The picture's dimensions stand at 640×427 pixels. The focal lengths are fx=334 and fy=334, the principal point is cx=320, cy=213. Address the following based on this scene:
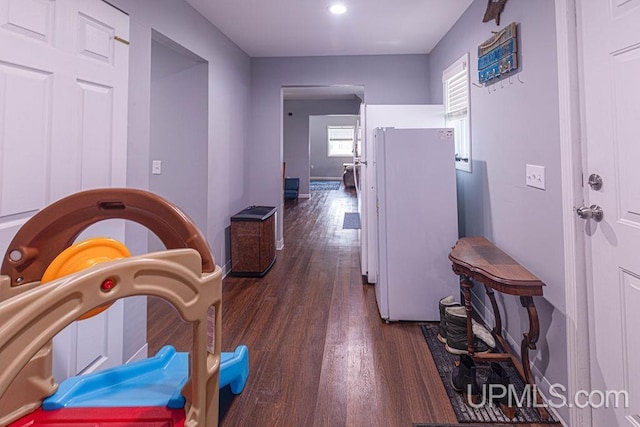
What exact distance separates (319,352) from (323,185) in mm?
11199

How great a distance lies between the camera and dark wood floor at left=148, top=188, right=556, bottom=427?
1.68 m

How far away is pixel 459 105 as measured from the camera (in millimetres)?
3121

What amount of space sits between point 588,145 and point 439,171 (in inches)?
46.4

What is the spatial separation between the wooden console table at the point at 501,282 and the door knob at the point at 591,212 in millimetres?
367

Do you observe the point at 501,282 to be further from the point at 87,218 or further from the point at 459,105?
the point at 459,105

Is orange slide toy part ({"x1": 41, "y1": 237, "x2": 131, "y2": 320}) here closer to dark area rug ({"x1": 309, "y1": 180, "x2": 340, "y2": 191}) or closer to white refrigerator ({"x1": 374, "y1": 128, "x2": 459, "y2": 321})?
white refrigerator ({"x1": 374, "y1": 128, "x2": 459, "y2": 321})

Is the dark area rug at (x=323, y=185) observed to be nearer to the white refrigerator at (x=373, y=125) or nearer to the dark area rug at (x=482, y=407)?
the white refrigerator at (x=373, y=125)

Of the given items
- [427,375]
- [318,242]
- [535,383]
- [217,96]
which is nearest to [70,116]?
[217,96]

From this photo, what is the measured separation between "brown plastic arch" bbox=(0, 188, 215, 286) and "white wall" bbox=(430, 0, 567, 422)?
5.52ft

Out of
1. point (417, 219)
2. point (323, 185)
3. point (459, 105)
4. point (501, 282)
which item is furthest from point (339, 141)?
point (501, 282)

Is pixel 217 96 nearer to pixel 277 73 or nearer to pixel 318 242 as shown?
pixel 277 73

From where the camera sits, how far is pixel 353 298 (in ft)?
10.2

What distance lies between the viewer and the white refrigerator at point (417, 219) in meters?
2.58

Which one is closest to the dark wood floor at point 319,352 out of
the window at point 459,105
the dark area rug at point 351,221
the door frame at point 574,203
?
the door frame at point 574,203
